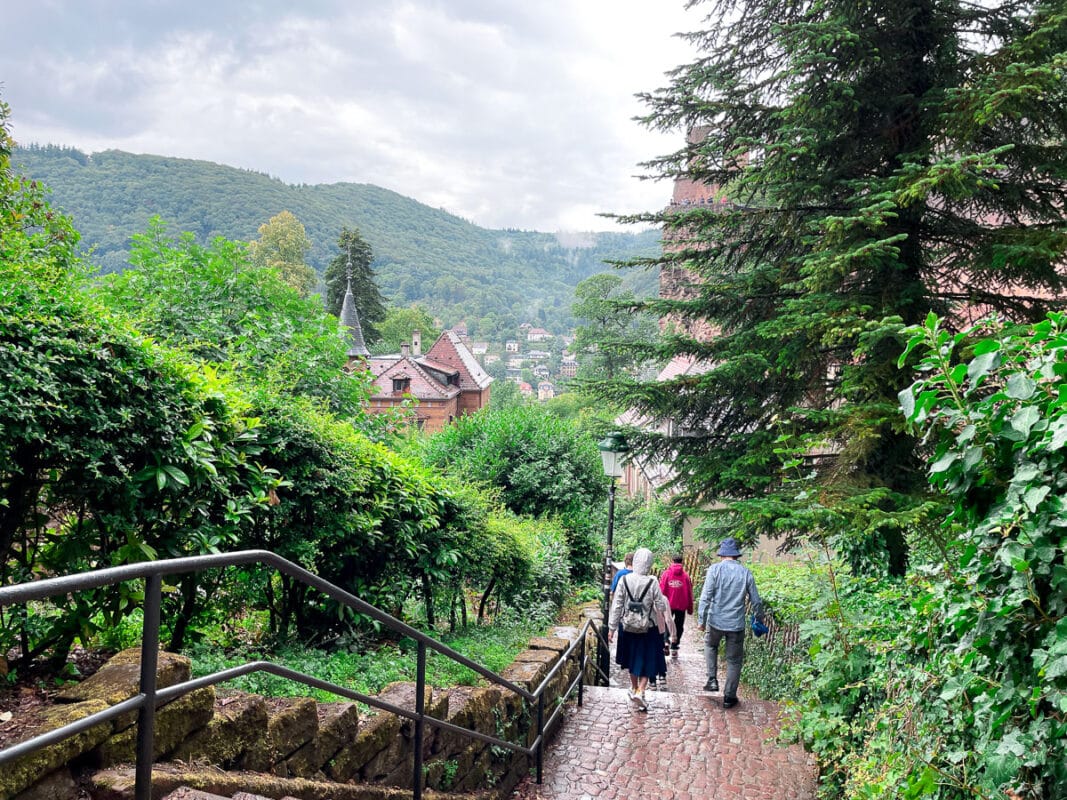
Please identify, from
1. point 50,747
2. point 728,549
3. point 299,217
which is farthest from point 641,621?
point 299,217

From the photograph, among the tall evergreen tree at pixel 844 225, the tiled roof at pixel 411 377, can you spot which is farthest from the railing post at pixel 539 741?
the tiled roof at pixel 411 377

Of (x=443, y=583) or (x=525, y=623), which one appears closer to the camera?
(x=443, y=583)

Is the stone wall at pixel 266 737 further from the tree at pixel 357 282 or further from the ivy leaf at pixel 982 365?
the tree at pixel 357 282

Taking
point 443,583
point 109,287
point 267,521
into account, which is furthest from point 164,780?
point 109,287

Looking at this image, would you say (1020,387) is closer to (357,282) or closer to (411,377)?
(411,377)

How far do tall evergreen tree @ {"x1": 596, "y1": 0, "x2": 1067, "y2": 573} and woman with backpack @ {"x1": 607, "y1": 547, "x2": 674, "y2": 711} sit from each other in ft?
3.88

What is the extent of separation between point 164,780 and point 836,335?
238 inches

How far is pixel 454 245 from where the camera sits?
184 metres

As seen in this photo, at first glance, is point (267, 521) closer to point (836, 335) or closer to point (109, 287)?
point (109, 287)

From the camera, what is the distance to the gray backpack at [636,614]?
719cm

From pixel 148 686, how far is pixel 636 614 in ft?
20.0

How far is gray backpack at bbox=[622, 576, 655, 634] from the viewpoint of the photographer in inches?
283

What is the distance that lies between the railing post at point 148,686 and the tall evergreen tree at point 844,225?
431cm

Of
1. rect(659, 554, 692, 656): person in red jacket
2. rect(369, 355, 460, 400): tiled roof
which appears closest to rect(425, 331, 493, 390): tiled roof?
rect(369, 355, 460, 400): tiled roof
